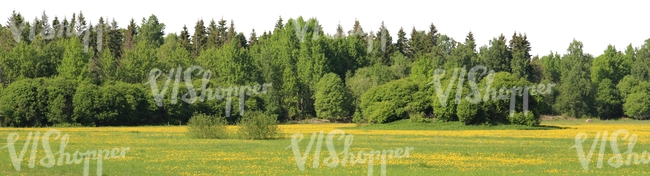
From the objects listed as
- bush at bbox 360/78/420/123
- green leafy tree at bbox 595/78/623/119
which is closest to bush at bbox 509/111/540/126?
bush at bbox 360/78/420/123

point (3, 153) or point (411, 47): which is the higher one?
point (411, 47)

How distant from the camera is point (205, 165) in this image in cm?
4325

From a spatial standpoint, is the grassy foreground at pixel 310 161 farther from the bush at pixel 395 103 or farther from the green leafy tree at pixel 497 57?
the green leafy tree at pixel 497 57

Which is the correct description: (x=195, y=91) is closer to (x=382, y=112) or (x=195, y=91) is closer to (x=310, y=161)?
(x=382, y=112)

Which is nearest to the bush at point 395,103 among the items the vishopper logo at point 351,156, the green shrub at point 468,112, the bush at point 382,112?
the bush at point 382,112

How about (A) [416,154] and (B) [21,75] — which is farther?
(B) [21,75]

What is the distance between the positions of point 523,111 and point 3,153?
6874 centimetres

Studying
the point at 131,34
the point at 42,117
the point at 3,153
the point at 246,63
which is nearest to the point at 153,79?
the point at 246,63

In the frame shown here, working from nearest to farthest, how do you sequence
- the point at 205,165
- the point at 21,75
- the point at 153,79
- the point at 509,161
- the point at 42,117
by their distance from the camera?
the point at 205,165
the point at 509,161
the point at 42,117
the point at 21,75
the point at 153,79

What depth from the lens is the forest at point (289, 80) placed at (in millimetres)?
110625

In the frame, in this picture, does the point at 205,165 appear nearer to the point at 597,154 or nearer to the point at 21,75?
the point at 597,154

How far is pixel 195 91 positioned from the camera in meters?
132

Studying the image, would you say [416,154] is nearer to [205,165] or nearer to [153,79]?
[205,165]

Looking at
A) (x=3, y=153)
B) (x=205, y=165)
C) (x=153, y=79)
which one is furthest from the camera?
(x=153, y=79)
